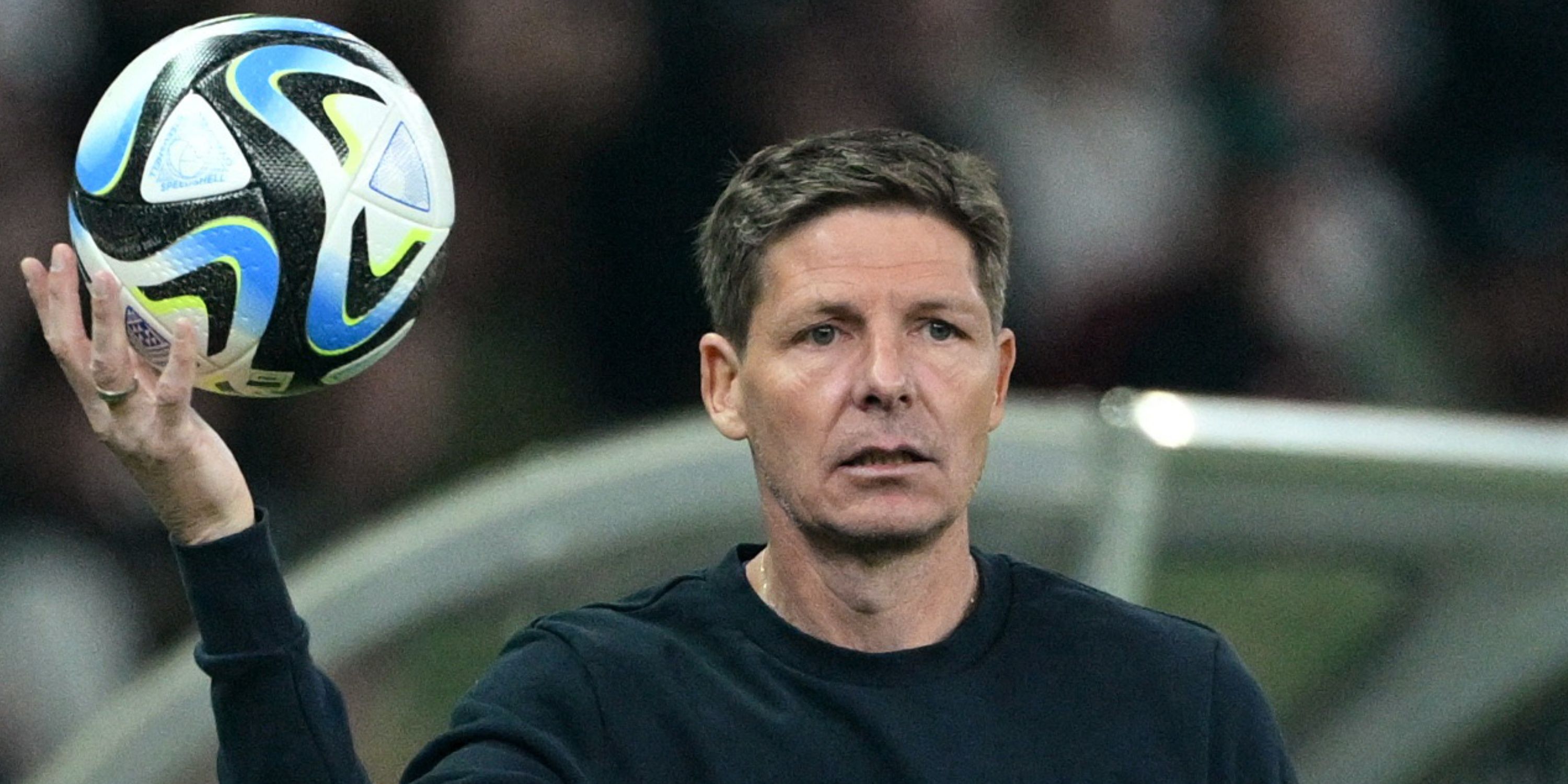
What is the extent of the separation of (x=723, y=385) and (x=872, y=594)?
1.31 ft

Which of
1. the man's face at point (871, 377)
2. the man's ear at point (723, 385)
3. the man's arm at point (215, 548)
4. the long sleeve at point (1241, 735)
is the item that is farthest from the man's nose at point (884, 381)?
the man's arm at point (215, 548)

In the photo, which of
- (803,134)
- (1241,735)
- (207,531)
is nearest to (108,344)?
(207,531)

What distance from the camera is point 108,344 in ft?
9.97

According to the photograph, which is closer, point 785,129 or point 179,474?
point 179,474

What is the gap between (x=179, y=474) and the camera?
3070 mm

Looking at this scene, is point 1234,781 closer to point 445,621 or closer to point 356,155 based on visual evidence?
point 356,155

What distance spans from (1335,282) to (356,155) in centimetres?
490

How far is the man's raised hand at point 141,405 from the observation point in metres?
3.04

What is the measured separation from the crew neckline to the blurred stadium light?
5.22 ft

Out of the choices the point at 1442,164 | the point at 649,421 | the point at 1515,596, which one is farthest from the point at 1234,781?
the point at 1442,164

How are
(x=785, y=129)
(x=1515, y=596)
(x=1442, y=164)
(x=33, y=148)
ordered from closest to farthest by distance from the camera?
(x=1515, y=596)
(x=33, y=148)
(x=785, y=129)
(x=1442, y=164)

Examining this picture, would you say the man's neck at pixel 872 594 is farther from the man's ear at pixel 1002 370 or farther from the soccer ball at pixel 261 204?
the soccer ball at pixel 261 204

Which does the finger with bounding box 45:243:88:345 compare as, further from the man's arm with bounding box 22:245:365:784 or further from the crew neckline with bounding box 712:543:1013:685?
the crew neckline with bounding box 712:543:1013:685

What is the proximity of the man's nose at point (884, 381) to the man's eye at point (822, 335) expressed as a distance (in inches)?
2.9
